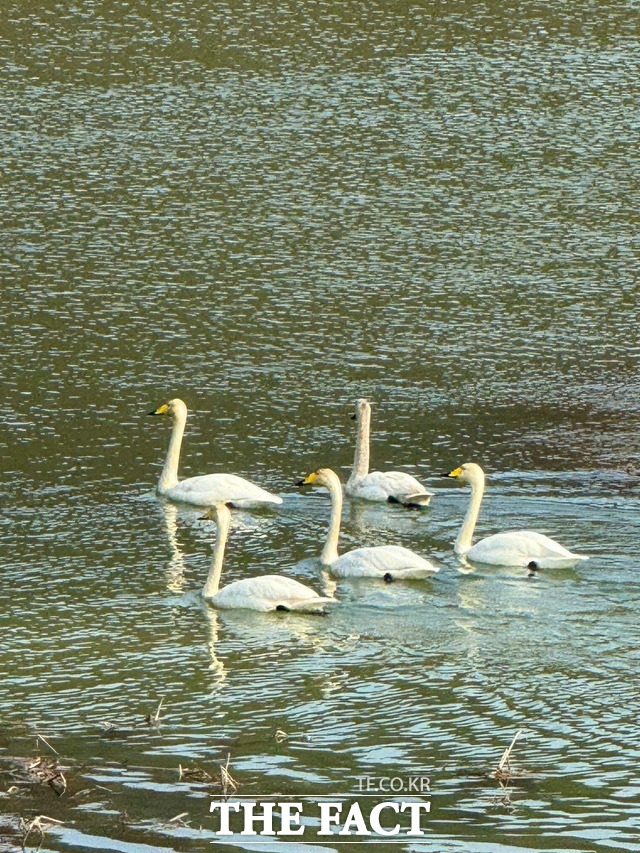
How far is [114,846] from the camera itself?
1013 centimetres

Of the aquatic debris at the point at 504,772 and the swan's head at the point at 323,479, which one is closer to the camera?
the aquatic debris at the point at 504,772

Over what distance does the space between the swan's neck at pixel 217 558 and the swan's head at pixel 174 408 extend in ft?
8.77

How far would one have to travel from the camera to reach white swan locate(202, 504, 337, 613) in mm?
14422

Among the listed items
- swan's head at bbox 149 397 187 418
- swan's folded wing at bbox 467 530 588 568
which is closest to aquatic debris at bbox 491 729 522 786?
swan's folded wing at bbox 467 530 588 568

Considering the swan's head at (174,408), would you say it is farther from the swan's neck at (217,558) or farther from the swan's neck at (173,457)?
the swan's neck at (217,558)

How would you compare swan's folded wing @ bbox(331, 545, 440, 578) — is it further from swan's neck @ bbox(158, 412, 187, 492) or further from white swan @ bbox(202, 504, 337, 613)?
swan's neck @ bbox(158, 412, 187, 492)

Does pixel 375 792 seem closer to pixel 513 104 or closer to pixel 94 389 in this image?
pixel 94 389

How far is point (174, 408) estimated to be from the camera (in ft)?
58.9

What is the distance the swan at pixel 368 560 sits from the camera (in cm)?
1497

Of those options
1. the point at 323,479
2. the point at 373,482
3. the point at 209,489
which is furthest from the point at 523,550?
the point at 209,489

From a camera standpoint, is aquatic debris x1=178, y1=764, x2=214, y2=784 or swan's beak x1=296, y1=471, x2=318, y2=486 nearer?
aquatic debris x1=178, y1=764, x2=214, y2=784

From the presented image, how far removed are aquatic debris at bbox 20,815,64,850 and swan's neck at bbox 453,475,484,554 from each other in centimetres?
616

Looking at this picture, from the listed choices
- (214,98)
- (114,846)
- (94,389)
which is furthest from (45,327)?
(114,846)

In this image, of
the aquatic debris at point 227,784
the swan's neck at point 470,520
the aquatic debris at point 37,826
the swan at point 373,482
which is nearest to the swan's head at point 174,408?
the swan at point 373,482
